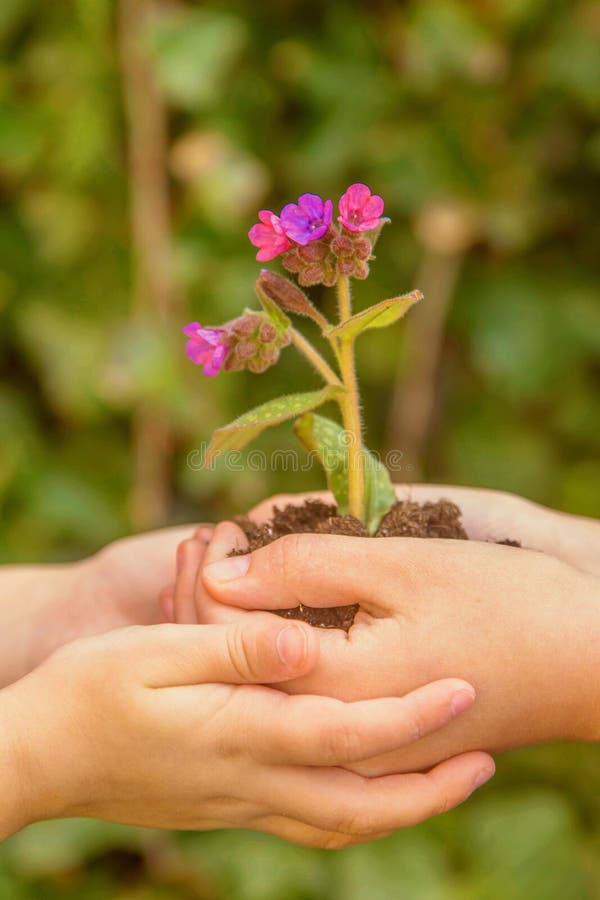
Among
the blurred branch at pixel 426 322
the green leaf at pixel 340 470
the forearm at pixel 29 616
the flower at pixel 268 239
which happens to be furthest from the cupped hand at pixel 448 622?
the blurred branch at pixel 426 322

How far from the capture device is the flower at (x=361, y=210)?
2.36ft

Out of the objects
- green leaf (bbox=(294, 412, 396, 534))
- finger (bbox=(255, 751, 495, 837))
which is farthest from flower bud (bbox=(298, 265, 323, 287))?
finger (bbox=(255, 751, 495, 837))

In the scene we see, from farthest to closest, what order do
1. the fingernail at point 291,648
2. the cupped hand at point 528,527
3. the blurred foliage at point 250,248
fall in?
the blurred foliage at point 250,248 < the cupped hand at point 528,527 < the fingernail at point 291,648

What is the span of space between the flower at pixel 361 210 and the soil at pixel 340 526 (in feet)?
0.76

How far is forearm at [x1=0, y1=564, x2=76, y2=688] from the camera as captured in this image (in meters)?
0.99

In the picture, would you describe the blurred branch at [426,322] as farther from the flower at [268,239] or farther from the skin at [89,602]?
the flower at [268,239]

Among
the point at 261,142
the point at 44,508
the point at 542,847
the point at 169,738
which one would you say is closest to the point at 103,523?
the point at 44,508

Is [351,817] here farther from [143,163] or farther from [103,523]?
[143,163]

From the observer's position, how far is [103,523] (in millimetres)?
1618

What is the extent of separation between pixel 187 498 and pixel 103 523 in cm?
18

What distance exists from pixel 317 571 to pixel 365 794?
166 millimetres

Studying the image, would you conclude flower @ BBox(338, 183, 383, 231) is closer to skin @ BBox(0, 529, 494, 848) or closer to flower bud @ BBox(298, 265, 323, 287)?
flower bud @ BBox(298, 265, 323, 287)

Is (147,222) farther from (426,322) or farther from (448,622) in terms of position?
(448,622)

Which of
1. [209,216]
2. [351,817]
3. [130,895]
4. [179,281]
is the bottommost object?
[130,895]
